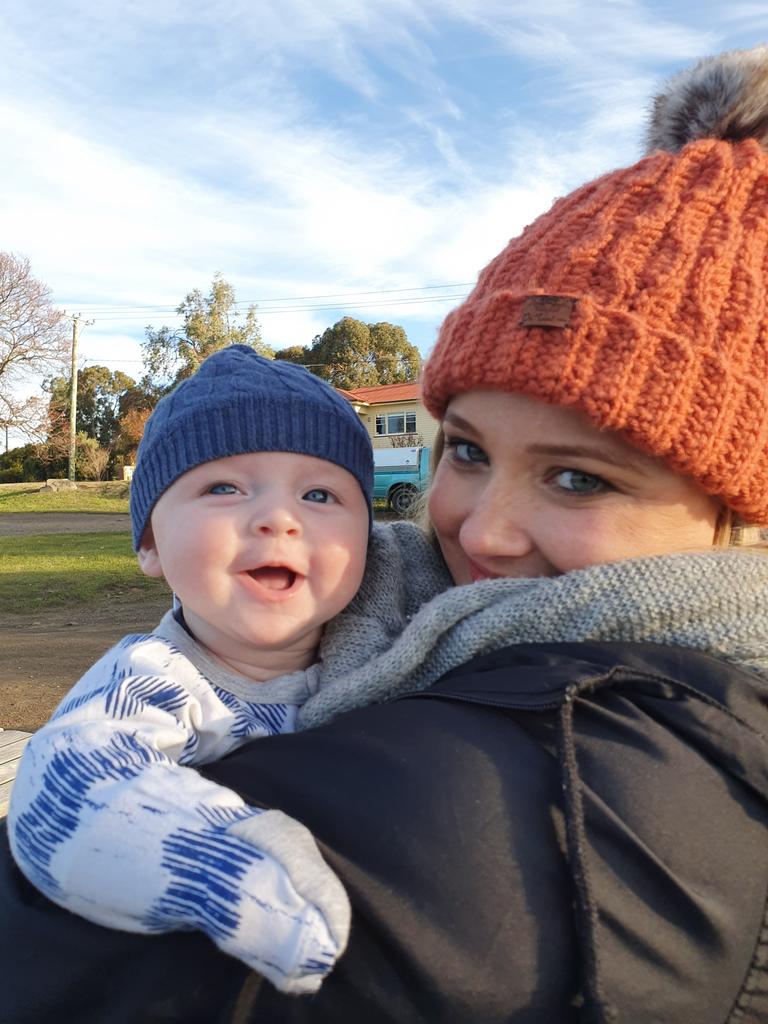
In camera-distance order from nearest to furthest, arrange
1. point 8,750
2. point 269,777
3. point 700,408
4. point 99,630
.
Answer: point 269,777
point 700,408
point 8,750
point 99,630

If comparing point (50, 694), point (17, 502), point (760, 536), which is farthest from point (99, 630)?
point (17, 502)

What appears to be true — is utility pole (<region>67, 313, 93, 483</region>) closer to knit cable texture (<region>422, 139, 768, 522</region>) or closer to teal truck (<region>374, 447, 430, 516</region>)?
teal truck (<region>374, 447, 430, 516</region>)

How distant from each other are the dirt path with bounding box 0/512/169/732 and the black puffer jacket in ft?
14.2

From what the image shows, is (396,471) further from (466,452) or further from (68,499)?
(466,452)

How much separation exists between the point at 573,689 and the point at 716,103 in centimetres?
139

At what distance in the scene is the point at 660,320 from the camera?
147cm

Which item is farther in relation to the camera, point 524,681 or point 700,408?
point 700,408

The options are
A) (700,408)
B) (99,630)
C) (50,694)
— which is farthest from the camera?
(99,630)

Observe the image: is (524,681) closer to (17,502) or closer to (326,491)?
(326,491)

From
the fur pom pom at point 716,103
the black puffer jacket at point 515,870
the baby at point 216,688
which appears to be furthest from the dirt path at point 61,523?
the black puffer jacket at point 515,870

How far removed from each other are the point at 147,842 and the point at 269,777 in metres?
0.19

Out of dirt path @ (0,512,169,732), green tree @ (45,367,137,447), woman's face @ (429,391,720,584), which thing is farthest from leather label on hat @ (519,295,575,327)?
green tree @ (45,367,137,447)

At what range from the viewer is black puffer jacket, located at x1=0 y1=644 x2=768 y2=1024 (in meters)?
1.01

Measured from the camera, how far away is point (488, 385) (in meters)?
1.62
